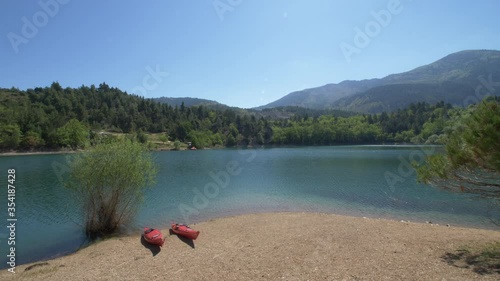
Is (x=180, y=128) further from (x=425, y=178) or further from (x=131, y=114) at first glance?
(x=425, y=178)

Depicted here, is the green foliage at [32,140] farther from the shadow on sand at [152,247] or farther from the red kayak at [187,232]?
the red kayak at [187,232]

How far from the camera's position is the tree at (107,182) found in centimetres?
1908

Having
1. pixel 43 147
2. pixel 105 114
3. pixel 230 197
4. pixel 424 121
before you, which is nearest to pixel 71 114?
pixel 105 114

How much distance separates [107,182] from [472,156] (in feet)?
65.3

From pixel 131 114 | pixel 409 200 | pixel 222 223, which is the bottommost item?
pixel 409 200

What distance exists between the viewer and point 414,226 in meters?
19.9

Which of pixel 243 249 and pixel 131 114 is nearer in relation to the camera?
A: pixel 243 249

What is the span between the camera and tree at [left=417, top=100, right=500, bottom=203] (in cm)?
969

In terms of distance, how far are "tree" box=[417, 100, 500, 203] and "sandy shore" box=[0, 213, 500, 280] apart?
11.0 feet

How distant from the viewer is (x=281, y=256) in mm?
13844

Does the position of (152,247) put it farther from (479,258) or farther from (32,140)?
(32,140)

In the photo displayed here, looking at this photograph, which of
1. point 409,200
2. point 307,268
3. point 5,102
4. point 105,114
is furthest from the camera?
point 105,114

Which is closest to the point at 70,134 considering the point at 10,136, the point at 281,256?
the point at 10,136

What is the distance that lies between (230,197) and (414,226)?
19869 mm
